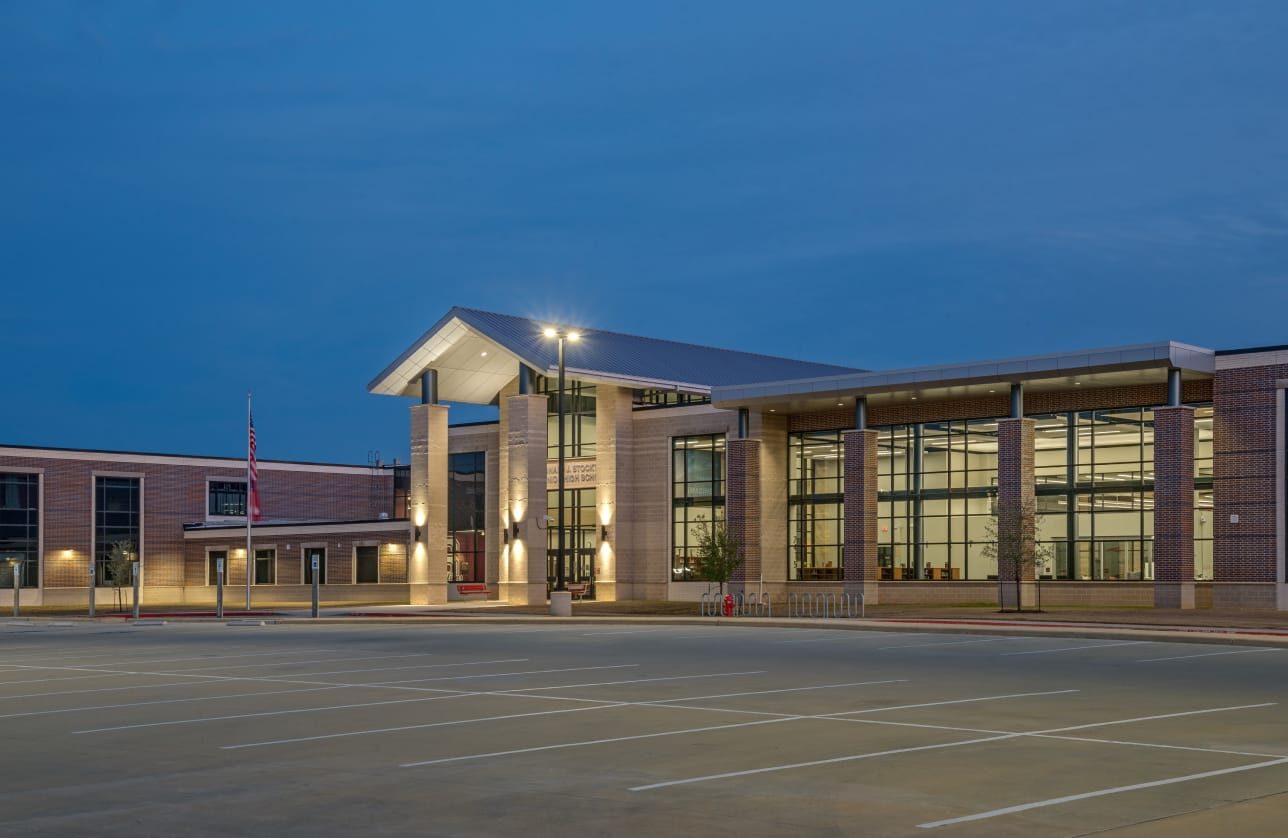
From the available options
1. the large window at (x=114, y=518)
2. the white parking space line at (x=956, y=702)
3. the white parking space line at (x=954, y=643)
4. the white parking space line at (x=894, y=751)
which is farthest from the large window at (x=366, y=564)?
the white parking space line at (x=894, y=751)

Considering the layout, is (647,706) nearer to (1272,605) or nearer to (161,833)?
(161,833)

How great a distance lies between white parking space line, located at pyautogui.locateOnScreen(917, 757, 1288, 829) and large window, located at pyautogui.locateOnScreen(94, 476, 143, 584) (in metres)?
74.3

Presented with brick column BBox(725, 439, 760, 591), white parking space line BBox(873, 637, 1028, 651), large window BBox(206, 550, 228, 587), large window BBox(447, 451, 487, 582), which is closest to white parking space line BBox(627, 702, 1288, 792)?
white parking space line BBox(873, 637, 1028, 651)

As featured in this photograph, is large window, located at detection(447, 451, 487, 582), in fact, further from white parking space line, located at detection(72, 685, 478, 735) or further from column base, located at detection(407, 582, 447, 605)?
white parking space line, located at detection(72, 685, 478, 735)

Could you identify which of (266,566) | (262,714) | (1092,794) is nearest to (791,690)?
(262,714)

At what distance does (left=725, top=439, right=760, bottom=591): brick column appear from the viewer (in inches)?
2224

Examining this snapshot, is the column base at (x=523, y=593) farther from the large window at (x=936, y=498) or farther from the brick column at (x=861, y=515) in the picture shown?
the large window at (x=936, y=498)

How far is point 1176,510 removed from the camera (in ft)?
151

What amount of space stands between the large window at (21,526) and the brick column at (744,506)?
40.3 meters

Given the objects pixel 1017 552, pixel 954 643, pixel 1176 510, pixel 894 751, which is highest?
pixel 1176 510

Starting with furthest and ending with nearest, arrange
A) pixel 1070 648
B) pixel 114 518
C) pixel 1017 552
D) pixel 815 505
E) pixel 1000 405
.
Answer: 1. pixel 114 518
2. pixel 815 505
3. pixel 1000 405
4. pixel 1017 552
5. pixel 1070 648

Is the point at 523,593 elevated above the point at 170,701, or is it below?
below

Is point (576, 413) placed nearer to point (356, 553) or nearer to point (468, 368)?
point (468, 368)

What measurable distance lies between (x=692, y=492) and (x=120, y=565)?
89.7 ft
